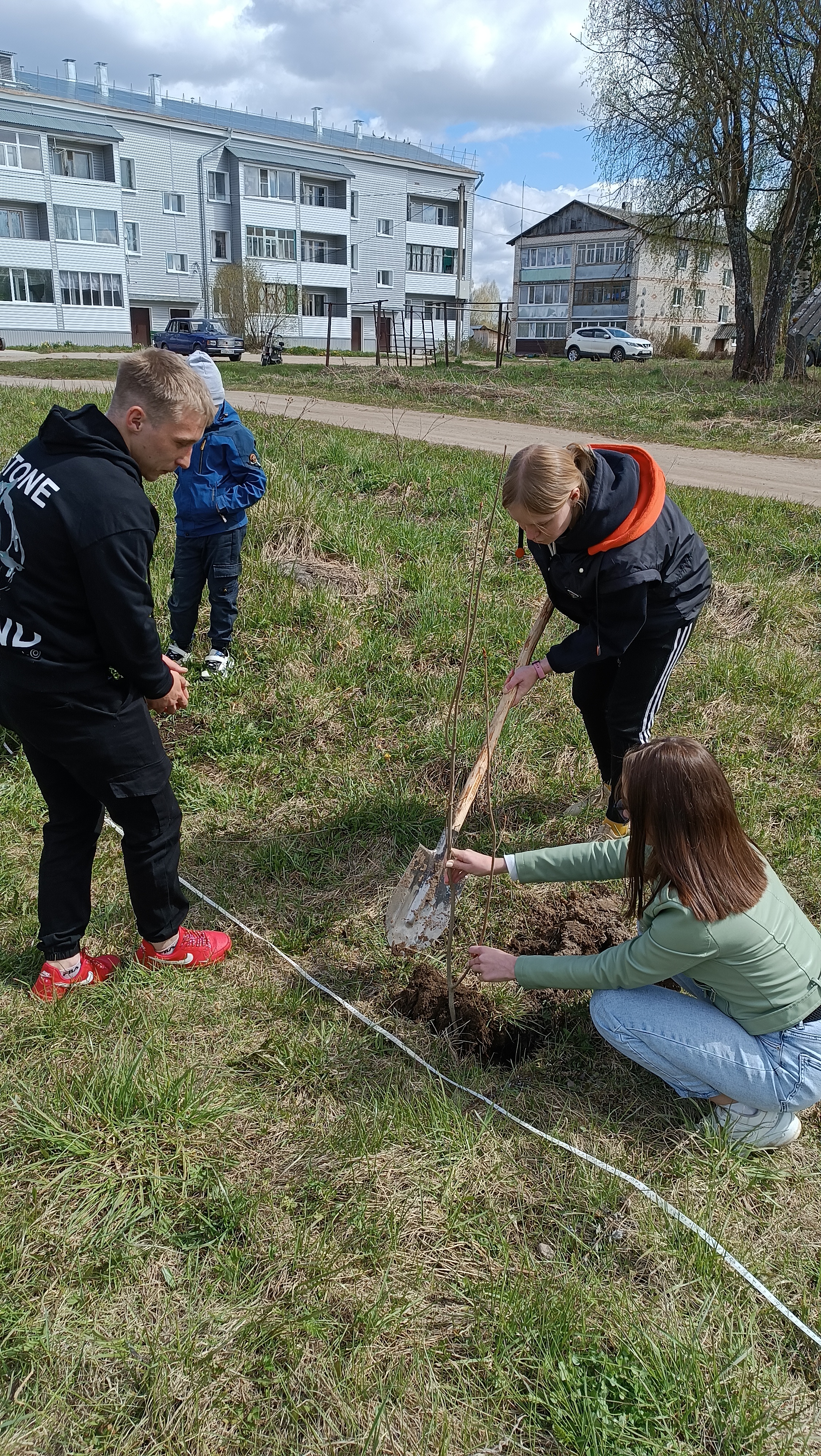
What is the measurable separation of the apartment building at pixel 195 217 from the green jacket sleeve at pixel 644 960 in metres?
36.3

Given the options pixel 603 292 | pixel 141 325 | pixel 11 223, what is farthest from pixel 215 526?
pixel 603 292

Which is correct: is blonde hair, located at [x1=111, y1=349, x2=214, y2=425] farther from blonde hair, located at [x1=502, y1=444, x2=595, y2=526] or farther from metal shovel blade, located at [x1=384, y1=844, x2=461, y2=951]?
metal shovel blade, located at [x1=384, y1=844, x2=461, y2=951]

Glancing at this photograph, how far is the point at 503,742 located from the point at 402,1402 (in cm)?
299

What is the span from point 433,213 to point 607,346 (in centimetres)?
2514

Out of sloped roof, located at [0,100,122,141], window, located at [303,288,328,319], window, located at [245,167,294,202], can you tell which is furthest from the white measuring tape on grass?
window, located at [245,167,294,202]

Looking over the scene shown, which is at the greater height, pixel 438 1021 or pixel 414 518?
pixel 414 518

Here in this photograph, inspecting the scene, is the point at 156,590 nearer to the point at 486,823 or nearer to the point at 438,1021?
the point at 486,823

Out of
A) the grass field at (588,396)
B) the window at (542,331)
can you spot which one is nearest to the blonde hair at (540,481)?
the grass field at (588,396)

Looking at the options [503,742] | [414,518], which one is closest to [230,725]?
[503,742]

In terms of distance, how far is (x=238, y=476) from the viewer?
4.96m

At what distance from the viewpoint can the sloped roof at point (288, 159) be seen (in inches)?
1822

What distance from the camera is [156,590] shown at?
19.2 feet

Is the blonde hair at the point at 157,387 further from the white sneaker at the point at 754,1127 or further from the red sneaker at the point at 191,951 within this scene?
the white sneaker at the point at 754,1127

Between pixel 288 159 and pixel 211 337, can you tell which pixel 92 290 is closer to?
pixel 288 159
